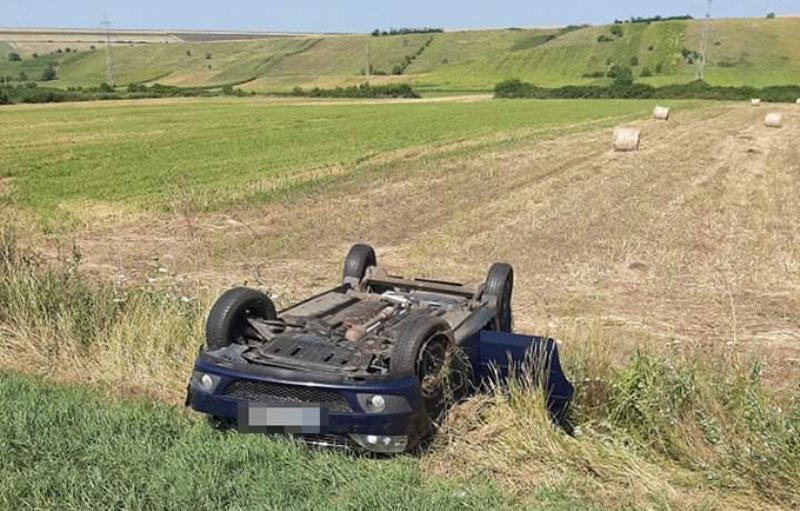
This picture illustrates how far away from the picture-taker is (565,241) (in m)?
11.8

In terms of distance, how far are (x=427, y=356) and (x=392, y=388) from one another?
0.42 metres

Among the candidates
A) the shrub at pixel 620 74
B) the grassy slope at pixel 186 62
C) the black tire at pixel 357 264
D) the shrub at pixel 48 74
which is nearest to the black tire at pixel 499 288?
the black tire at pixel 357 264

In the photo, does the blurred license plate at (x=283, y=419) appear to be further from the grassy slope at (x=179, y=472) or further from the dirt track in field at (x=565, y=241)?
the dirt track in field at (x=565, y=241)

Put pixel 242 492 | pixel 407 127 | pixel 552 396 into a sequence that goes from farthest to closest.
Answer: pixel 407 127, pixel 552 396, pixel 242 492

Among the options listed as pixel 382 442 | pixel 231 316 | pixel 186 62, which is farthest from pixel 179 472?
pixel 186 62

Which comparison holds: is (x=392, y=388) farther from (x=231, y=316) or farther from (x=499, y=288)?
(x=499, y=288)

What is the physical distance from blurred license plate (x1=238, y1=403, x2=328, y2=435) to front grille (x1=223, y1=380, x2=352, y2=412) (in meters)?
0.04

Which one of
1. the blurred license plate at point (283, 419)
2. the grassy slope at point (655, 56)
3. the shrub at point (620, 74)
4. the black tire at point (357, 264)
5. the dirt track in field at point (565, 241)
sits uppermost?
the grassy slope at point (655, 56)

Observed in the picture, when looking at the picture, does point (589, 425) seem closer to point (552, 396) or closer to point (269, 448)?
point (552, 396)

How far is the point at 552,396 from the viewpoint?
Result: 4.80 metres

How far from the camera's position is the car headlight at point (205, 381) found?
4.45 m

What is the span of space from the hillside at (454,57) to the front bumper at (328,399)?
83.6 meters

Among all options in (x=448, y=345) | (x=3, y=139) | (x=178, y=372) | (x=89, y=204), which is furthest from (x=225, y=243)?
(x=3, y=139)

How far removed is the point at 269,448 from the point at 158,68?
145 meters
